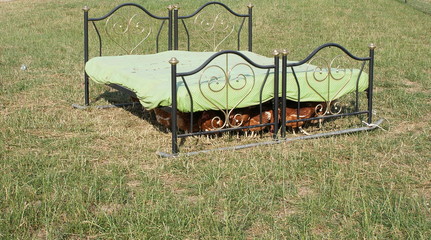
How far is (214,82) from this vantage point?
23.2ft

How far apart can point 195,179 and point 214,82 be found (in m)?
1.46

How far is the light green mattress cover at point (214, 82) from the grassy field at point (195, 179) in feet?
Answer: 1.85

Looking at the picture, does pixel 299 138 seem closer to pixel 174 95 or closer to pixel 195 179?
pixel 174 95

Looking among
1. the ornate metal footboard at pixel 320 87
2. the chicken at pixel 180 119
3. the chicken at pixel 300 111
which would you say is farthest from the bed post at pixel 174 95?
the chicken at pixel 300 111

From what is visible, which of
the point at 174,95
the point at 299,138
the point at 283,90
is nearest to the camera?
the point at 174,95

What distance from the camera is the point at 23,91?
34.2 feet

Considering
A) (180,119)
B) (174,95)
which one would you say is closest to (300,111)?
(180,119)

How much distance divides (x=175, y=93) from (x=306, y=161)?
4.73ft

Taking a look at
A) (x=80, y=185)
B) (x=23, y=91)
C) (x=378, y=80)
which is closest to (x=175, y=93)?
(x=80, y=185)

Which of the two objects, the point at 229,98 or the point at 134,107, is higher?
the point at 229,98

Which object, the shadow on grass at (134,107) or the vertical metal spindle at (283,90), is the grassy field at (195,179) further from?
the vertical metal spindle at (283,90)

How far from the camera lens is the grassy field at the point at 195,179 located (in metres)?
4.86

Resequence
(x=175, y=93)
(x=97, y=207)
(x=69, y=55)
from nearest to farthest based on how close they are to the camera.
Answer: (x=97, y=207), (x=175, y=93), (x=69, y=55)

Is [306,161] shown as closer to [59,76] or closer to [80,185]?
[80,185]
